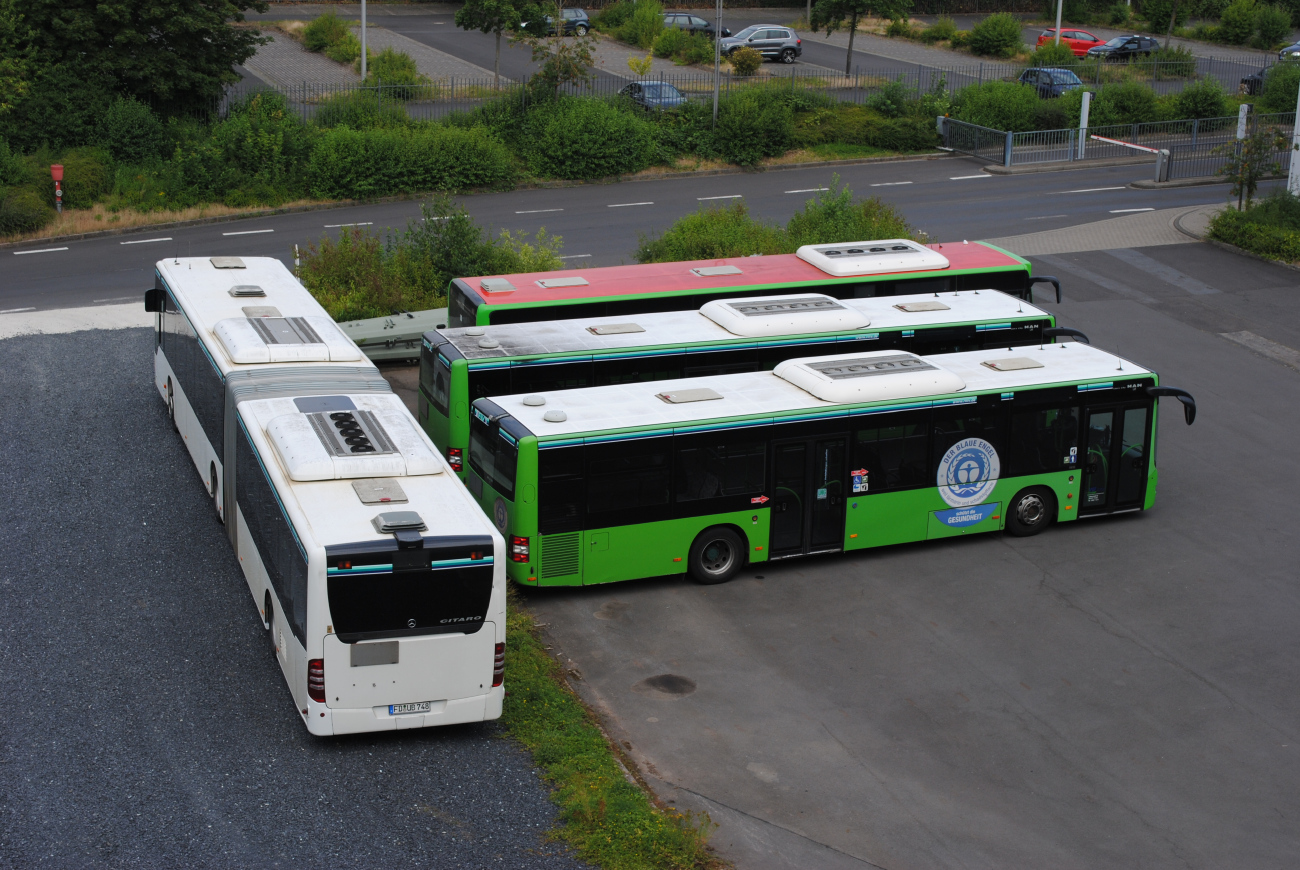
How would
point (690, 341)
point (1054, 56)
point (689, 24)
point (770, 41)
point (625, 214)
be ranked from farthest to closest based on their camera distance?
point (689, 24) < point (770, 41) < point (1054, 56) < point (625, 214) < point (690, 341)

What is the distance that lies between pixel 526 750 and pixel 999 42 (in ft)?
192

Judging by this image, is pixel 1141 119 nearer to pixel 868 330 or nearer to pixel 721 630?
pixel 868 330

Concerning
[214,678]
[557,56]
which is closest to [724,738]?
[214,678]

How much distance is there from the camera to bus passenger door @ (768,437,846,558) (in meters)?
17.7

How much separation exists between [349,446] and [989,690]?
24.5 ft

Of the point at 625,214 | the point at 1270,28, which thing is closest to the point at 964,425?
the point at 625,214

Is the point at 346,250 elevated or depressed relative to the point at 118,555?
elevated

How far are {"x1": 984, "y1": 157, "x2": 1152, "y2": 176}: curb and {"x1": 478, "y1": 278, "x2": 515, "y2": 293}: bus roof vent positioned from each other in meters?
27.0

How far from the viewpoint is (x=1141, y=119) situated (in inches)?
1977

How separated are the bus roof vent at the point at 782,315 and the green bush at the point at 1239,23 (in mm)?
59550

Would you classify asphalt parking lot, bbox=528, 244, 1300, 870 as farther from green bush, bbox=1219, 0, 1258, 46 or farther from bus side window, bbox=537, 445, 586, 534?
green bush, bbox=1219, 0, 1258, 46

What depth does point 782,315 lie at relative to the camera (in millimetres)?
20984

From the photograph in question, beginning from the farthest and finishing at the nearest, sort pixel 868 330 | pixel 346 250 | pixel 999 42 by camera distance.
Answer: pixel 999 42 < pixel 346 250 < pixel 868 330

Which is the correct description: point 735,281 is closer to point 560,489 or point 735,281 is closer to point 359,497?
point 560,489
